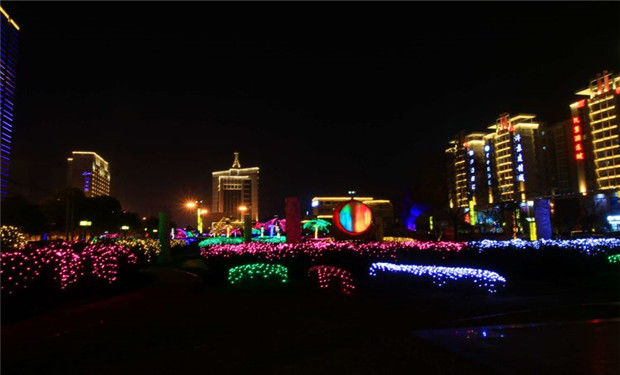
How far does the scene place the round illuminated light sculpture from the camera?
64.2 ft

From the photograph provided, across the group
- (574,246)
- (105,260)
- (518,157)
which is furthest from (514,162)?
(105,260)

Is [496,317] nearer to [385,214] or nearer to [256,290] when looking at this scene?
[256,290]

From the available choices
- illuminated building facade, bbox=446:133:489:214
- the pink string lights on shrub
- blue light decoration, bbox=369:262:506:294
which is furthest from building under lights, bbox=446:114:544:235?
the pink string lights on shrub

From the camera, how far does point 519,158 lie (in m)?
91.4

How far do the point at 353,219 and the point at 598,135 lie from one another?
68808mm

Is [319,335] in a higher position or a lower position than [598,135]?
lower

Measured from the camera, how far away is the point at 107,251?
1290cm

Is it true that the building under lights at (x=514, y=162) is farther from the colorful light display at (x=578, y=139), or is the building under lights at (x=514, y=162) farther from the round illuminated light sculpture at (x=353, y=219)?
the round illuminated light sculpture at (x=353, y=219)

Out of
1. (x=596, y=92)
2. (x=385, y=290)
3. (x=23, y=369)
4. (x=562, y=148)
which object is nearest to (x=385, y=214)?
(x=562, y=148)

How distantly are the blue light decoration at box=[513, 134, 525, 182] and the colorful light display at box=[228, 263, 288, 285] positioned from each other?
89.3 m

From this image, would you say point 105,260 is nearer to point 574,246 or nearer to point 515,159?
point 574,246

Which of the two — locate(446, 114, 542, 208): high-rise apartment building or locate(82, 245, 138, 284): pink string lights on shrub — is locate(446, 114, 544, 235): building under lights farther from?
locate(82, 245, 138, 284): pink string lights on shrub

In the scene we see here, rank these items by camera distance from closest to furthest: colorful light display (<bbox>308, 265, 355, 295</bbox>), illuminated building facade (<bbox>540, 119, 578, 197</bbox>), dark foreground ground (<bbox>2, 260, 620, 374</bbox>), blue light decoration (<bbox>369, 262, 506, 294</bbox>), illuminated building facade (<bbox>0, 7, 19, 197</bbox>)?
dark foreground ground (<bbox>2, 260, 620, 374</bbox>) < blue light decoration (<bbox>369, 262, 506, 294</bbox>) < colorful light display (<bbox>308, 265, 355, 295</bbox>) < illuminated building facade (<bbox>0, 7, 19, 197</bbox>) < illuminated building facade (<bbox>540, 119, 578, 197</bbox>)

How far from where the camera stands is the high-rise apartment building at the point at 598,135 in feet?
221
